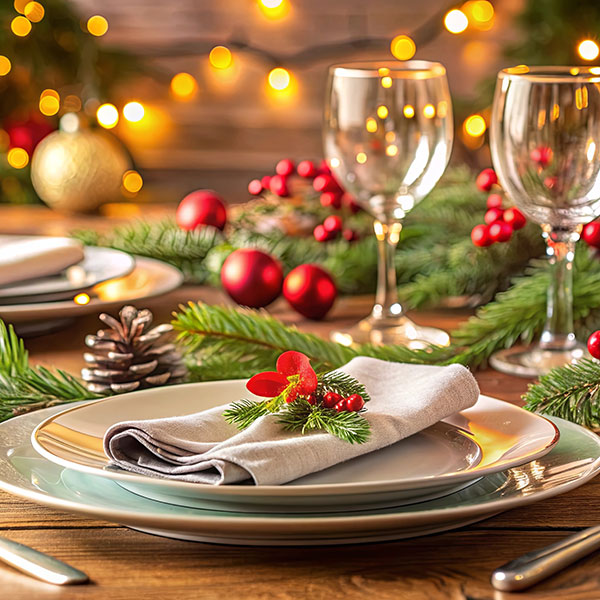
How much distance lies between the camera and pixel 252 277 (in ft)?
3.31

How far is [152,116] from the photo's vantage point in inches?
106

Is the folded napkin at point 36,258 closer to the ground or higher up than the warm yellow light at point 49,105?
closer to the ground

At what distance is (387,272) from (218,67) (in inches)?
71.2

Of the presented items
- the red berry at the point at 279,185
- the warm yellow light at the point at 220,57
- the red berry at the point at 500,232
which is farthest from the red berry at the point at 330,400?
the warm yellow light at the point at 220,57

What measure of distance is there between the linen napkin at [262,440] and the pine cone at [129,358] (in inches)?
7.6

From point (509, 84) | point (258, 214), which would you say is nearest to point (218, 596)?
point (509, 84)

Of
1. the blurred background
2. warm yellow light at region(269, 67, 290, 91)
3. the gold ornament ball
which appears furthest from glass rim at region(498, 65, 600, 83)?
warm yellow light at region(269, 67, 290, 91)

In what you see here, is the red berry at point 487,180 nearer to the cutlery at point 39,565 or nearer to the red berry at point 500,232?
the red berry at point 500,232

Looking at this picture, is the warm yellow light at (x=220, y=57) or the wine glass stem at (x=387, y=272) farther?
the warm yellow light at (x=220, y=57)

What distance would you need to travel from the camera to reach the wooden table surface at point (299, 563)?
0.41m

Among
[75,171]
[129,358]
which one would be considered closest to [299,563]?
[129,358]

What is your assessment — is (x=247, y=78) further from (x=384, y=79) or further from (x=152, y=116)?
(x=384, y=79)

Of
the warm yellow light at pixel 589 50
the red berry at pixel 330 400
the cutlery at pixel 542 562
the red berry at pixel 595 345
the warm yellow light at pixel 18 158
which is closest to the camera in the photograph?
the cutlery at pixel 542 562

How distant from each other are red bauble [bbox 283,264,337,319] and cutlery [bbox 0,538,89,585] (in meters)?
0.57
